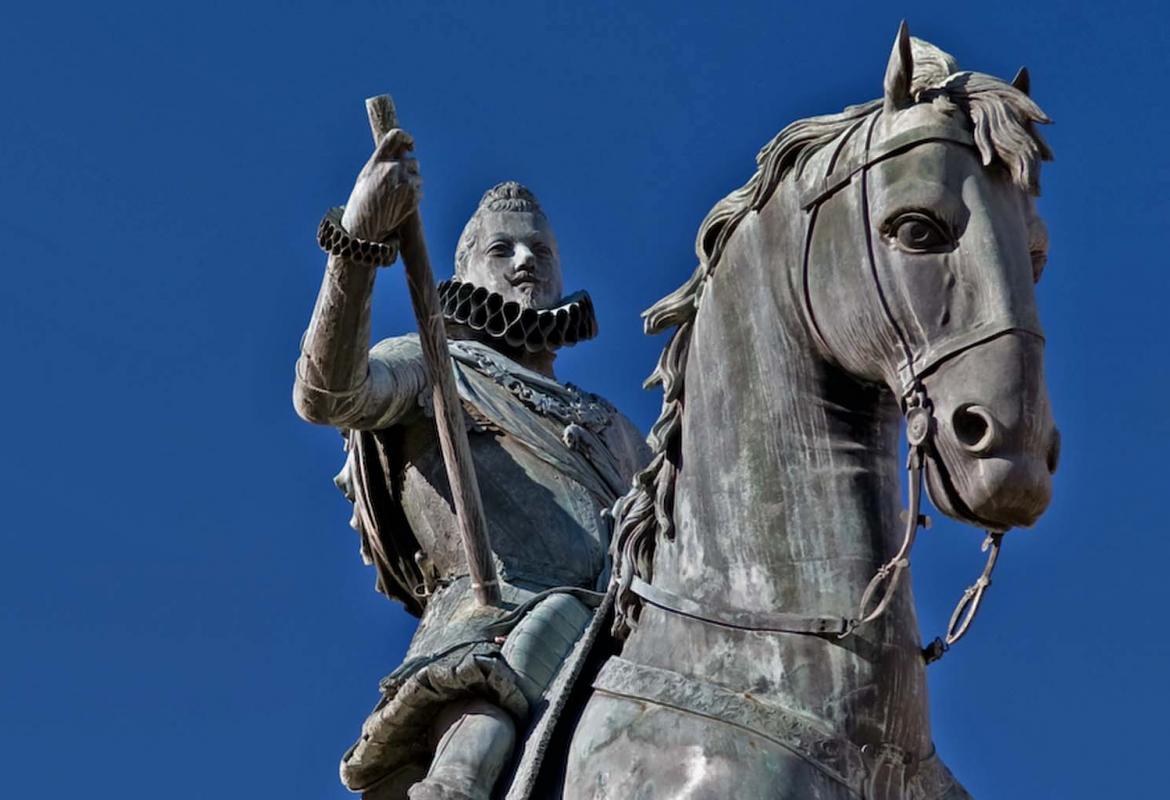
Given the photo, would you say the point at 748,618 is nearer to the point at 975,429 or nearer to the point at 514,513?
the point at 975,429

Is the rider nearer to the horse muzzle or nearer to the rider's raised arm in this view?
the rider's raised arm

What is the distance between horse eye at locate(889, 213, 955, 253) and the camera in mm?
8516

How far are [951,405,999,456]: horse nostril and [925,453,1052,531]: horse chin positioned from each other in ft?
0.14

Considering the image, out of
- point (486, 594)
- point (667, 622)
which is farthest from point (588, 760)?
point (486, 594)

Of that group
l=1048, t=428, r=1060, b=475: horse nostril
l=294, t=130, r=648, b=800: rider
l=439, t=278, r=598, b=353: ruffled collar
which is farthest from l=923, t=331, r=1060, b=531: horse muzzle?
l=439, t=278, r=598, b=353: ruffled collar

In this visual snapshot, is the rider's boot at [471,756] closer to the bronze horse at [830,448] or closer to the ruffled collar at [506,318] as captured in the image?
the bronze horse at [830,448]

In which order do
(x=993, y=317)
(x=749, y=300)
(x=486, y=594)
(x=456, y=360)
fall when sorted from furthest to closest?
1. (x=456, y=360)
2. (x=486, y=594)
3. (x=749, y=300)
4. (x=993, y=317)

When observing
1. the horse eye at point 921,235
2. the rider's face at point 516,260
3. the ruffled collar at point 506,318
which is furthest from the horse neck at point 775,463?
the rider's face at point 516,260

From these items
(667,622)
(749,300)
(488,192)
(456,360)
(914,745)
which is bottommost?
(914,745)

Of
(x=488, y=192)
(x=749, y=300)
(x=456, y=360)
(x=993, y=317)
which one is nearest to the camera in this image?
(x=993, y=317)

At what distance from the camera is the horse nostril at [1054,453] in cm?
832

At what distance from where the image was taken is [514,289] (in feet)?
42.0

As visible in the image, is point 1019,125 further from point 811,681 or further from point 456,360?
point 456,360

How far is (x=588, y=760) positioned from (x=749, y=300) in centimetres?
163
